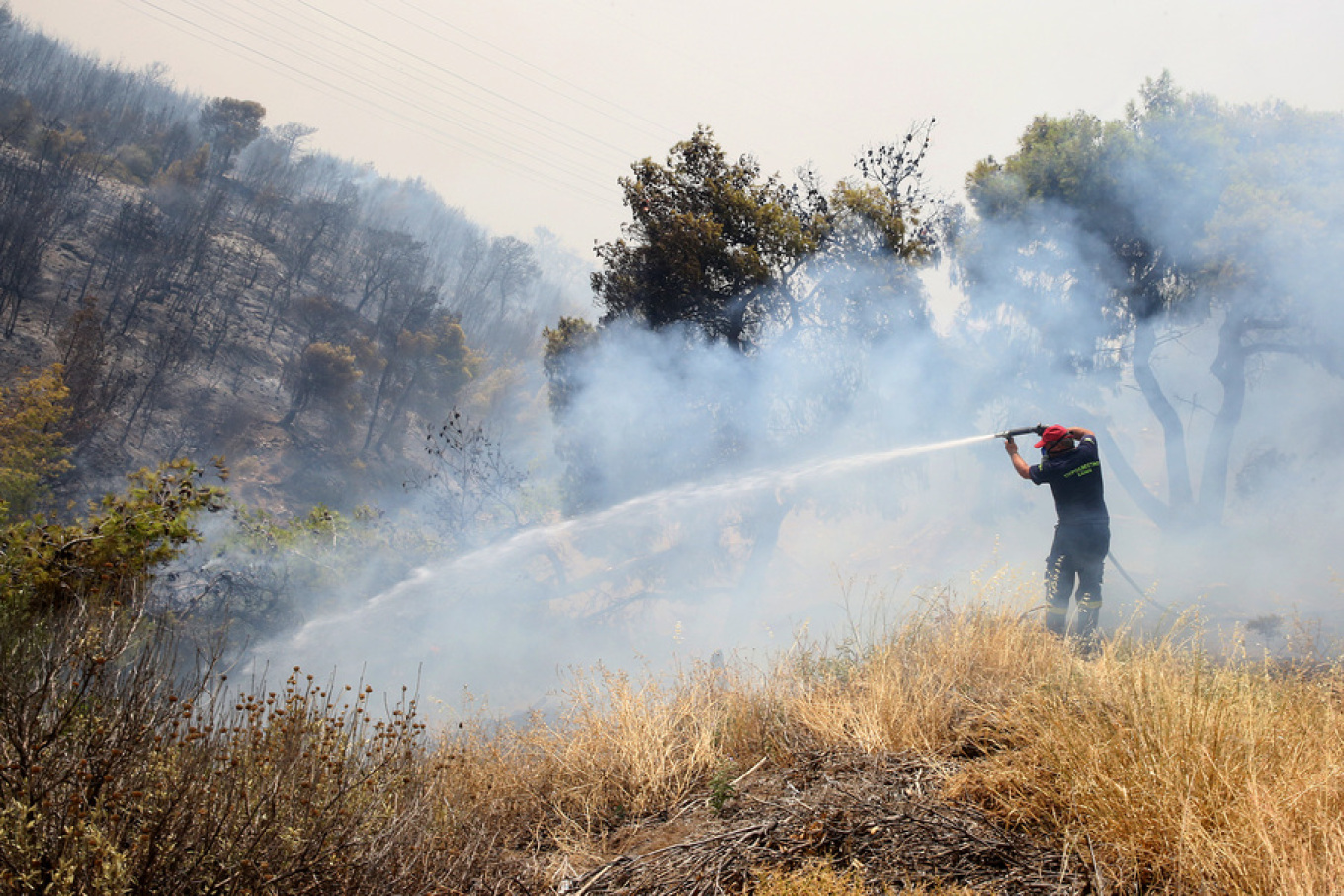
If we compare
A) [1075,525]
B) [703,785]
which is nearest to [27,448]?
[703,785]

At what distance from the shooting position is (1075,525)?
6438mm

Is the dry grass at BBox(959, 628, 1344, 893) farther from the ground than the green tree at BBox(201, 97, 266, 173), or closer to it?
closer to it

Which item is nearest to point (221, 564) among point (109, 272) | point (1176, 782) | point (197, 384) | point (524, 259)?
point (1176, 782)

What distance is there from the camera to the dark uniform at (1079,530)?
20.9 ft

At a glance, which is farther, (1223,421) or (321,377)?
(321,377)

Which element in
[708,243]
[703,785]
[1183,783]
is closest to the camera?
[1183,783]

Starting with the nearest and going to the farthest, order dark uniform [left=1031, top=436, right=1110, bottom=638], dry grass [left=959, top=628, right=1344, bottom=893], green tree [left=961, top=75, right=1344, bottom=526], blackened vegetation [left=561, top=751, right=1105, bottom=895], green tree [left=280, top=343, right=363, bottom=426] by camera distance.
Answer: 1. dry grass [left=959, top=628, right=1344, bottom=893]
2. blackened vegetation [left=561, top=751, right=1105, bottom=895]
3. dark uniform [left=1031, top=436, right=1110, bottom=638]
4. green tree [left=961, top=75, right=1344, bottom=526]
5. green tree [left=280, top=343, right=363, bottom=426]

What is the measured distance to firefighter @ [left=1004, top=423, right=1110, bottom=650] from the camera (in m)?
6.37

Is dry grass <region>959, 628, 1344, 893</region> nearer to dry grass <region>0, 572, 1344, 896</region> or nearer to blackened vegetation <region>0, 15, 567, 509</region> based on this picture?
dry grass <region>0, 572, 1344, 896</region>

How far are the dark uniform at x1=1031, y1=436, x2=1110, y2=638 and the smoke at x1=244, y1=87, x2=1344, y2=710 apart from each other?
277 inches

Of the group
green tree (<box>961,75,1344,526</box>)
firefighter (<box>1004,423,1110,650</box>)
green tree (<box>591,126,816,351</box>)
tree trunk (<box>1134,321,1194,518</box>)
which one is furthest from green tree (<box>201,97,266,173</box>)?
firefighter (<box>1004,423,1110,650</box>)

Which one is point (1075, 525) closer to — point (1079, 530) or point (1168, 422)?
point (1079, 530)

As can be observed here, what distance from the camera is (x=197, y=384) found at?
31.0 meters

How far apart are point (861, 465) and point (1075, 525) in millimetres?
8771
